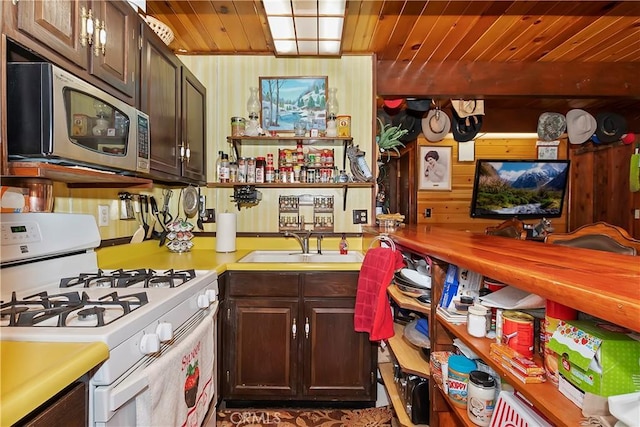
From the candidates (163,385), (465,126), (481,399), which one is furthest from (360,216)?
(163,385)

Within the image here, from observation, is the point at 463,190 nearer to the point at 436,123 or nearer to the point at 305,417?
the point at 436,123

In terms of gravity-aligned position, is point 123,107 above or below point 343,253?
above

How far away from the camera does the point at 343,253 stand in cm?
236

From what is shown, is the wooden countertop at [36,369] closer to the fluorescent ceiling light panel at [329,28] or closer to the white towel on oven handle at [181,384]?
the white towel on oven handle at [181,384]

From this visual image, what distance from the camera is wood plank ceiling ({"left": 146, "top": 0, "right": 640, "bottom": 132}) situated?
6.17ft

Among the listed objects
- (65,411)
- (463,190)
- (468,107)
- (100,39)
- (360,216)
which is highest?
(468,107)

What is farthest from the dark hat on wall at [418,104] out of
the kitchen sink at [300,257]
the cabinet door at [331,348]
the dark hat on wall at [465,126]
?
the cabinet door at [331,348]

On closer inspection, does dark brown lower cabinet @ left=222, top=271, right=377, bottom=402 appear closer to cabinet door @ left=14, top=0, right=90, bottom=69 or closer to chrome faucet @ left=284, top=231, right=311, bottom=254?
chrome faucet @ left=284, top=231, right=311, bottom=254

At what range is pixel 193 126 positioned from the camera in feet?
7.26

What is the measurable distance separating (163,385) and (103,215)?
1.19 metres

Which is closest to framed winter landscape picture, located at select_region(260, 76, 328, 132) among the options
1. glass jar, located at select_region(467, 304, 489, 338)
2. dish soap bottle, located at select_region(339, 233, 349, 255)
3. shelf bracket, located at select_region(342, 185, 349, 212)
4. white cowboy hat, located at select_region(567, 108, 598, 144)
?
shelf bracket, located at select_region(342, 185, 349, 212)

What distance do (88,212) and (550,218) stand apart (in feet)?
17.1

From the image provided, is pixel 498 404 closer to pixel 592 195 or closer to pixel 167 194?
pixel 167 194

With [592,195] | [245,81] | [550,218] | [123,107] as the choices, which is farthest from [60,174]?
[592,195]
